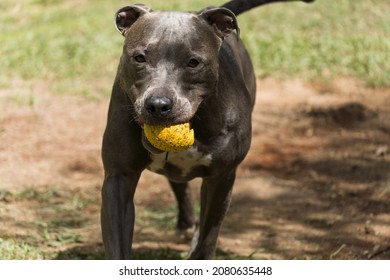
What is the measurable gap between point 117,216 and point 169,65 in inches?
35.7

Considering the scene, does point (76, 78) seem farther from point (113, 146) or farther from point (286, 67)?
point (113, 146)

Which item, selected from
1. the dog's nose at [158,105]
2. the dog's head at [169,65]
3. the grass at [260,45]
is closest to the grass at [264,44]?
the grass at [260,45]

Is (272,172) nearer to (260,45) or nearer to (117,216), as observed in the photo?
(260,45)

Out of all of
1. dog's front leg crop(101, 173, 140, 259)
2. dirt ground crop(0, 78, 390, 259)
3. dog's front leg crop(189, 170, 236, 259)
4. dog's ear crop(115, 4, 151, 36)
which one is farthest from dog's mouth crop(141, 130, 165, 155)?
dirt ground crop(0, 78, 390, 259)

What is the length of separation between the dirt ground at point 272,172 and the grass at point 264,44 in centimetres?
29

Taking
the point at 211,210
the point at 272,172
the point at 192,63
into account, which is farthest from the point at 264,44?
the point at 192,63

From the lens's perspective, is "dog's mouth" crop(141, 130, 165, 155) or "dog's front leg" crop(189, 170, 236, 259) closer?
"dog's mouth" crop(141, 130, 165, 155)

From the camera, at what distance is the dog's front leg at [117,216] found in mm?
4941

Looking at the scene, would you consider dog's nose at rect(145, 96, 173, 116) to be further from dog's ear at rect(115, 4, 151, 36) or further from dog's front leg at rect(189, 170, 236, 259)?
dog's front leg at rect(189, 170, 236, 259)

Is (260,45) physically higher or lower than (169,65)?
lower

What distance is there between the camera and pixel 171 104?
14.8 ft

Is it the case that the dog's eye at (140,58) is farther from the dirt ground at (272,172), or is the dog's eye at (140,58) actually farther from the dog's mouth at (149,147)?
the dirt ground at (272,172)

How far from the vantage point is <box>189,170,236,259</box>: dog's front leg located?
564cm

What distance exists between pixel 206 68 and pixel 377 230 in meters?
2.53
